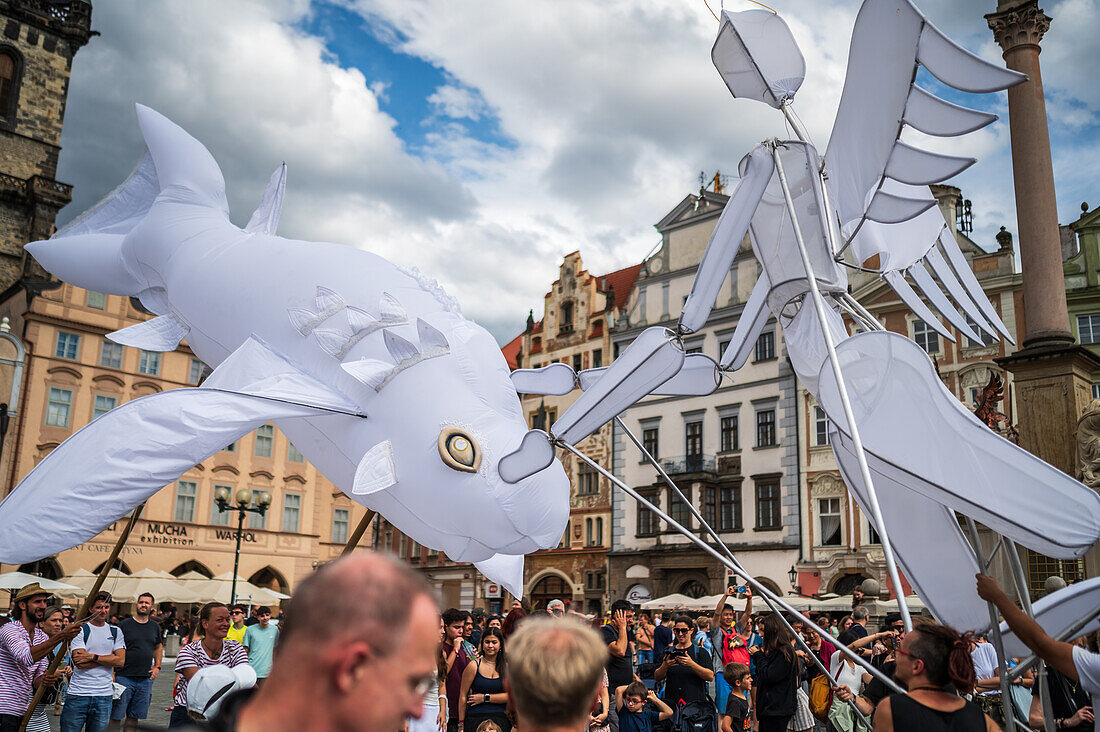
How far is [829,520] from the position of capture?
95.0ft

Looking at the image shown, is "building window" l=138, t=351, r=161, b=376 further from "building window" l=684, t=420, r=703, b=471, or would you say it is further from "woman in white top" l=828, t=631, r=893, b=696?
"woman in white top" l=828, t=631, r=893, b=696

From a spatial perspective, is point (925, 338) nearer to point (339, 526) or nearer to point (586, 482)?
point (586, 482)

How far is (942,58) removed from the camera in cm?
411

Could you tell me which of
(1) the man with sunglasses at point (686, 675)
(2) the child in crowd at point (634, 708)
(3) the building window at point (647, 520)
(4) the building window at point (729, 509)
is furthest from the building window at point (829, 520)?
(2) the child in crowd at point (634, 708)

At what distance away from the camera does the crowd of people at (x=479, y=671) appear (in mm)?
1360

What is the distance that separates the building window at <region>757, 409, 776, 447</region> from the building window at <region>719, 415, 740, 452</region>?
906 millimetres

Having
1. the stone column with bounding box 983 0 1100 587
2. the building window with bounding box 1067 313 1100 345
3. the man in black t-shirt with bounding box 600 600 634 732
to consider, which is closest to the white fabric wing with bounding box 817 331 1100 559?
the man in black t-shirt with bounding box 600 600 634 732

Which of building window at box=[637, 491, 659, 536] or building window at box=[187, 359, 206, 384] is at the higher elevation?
building window at box=[187, 359, 206, 384]

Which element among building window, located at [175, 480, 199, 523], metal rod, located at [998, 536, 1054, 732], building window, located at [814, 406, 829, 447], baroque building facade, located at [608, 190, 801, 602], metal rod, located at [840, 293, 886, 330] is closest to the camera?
metal rod, located at [998, 536, 1054, 732]

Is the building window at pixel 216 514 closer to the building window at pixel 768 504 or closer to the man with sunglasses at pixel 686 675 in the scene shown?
the building window at pixel 768 504

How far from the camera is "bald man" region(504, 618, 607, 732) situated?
1.94 meters

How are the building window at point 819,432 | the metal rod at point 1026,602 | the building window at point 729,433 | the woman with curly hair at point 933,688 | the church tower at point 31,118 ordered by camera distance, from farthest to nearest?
the church tower at point 31,118 < the building window at point 729,433 < the building window at point 819,432 < the metal rod at point 1026,602 < the woman with curly hair at point 933,688

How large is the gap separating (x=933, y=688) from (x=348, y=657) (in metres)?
2.50

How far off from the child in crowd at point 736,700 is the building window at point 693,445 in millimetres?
24577
